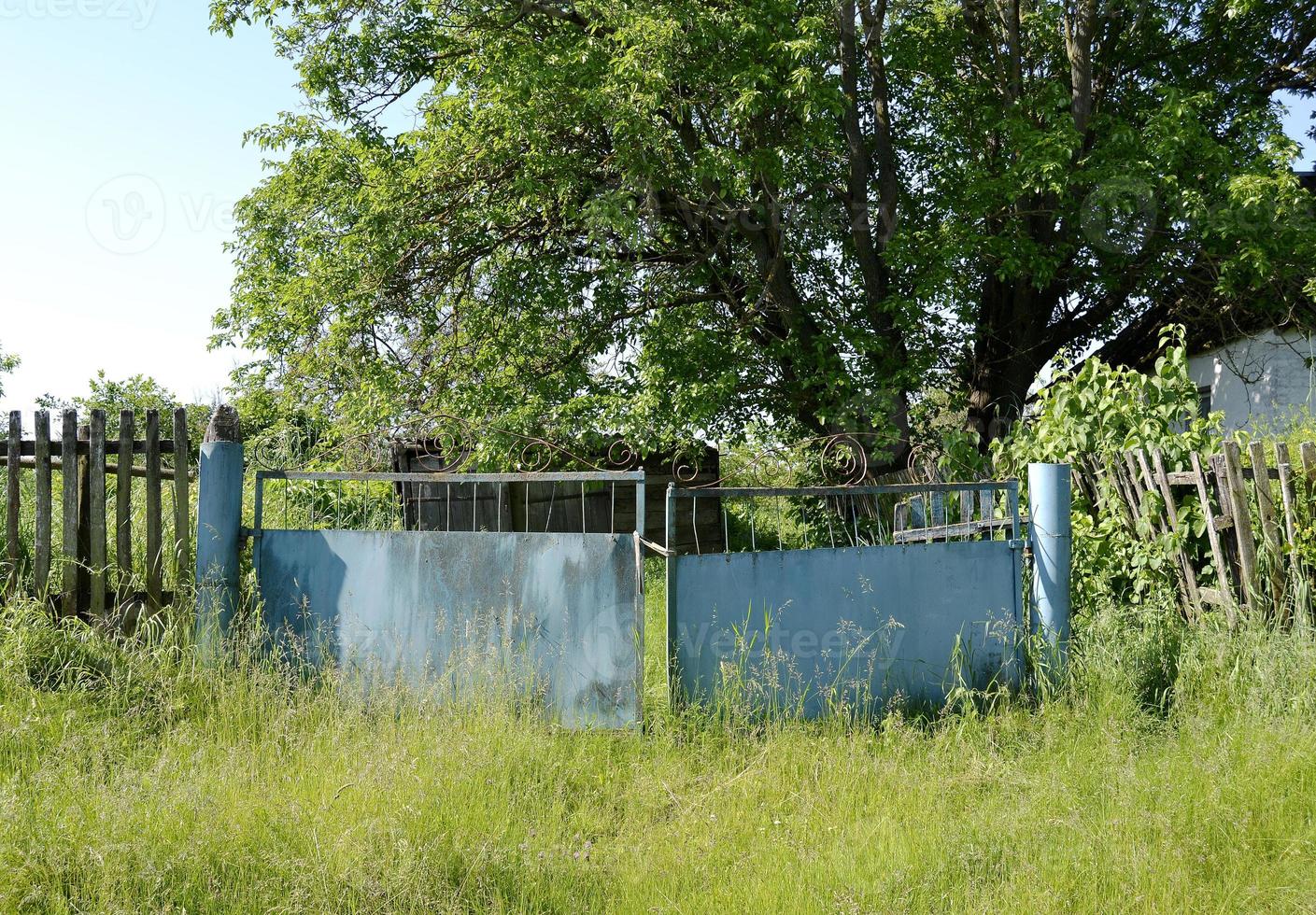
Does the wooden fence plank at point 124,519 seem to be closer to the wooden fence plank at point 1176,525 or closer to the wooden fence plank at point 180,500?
the wooden fence plank at point 180,500

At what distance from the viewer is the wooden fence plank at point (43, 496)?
6.00 metres

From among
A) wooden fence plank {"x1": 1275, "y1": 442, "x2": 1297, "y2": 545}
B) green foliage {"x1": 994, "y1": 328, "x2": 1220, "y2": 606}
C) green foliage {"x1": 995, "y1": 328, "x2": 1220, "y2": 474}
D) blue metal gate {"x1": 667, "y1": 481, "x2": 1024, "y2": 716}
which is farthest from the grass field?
green foliage {"x1": 995, "y1": 328, "x2": 1220, "y2": 474}

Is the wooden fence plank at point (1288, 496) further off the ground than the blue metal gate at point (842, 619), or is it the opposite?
the wooden fence plank at point (1288, 496)

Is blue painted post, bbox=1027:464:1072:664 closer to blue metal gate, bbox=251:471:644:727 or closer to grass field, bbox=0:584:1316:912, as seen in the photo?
grass field, bbox=0:584:1316:912

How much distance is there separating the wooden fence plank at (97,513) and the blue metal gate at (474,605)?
0.98 m

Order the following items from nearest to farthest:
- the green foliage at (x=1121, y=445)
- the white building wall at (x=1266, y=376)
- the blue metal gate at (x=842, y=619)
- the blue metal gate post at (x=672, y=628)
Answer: the blue metal gate post at (x=672, y=628)
the blue metal gate at (x=842, y=619)
the green foliage at (x=1121, y=445)
the white building wall at (x=1266, y=376)

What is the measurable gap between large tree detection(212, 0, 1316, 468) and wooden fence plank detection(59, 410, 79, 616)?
4899 mm

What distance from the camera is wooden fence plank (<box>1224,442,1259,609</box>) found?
5.89 m

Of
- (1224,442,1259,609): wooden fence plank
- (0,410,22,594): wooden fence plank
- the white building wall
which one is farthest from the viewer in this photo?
the white building wall

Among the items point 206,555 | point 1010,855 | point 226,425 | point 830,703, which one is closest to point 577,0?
point 226,425

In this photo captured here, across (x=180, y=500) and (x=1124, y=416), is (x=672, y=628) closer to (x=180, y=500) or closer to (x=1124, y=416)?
(x=180, y=500)

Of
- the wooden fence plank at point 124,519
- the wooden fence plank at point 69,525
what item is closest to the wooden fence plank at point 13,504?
the wooden fence plank at point 69,525

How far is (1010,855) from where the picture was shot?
150 inches

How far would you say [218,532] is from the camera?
571 cm
